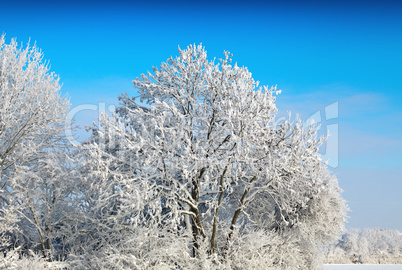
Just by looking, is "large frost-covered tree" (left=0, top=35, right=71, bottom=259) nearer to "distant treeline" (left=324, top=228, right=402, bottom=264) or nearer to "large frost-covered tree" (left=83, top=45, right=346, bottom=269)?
"large frost-covered tree" (left=83, top=45, right=346, bottom=269)

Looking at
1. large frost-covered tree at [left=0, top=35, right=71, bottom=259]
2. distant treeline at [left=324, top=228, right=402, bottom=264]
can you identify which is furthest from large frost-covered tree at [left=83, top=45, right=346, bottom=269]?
distant treeline at [left=324, top=228, right=402, bottom=264]

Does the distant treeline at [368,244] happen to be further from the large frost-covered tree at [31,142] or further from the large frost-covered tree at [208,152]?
the large frost-covered tree at [31,142]

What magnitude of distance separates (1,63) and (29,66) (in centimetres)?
124

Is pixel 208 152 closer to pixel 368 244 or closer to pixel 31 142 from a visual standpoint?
pixel 31 142

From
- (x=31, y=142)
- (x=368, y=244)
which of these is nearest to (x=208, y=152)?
(x=31, y=142)

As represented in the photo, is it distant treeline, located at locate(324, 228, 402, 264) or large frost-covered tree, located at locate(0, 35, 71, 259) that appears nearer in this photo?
large frost-covered tree, located at locate(0, 35, 71, 259)

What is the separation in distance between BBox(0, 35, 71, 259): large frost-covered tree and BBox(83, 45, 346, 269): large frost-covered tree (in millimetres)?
3506

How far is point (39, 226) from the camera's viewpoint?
620 inches

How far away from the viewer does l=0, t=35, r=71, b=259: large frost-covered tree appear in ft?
51.3

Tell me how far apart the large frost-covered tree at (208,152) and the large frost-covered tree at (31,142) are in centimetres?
351

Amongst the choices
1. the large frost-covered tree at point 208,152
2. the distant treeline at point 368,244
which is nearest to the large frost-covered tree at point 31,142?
the large frost-covered tree at point 208,152

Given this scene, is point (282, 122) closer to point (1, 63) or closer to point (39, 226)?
point (39, 226)

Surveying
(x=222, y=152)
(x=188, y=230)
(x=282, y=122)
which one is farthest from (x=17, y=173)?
(x=282, y=122)

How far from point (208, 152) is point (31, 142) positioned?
9180 mm
